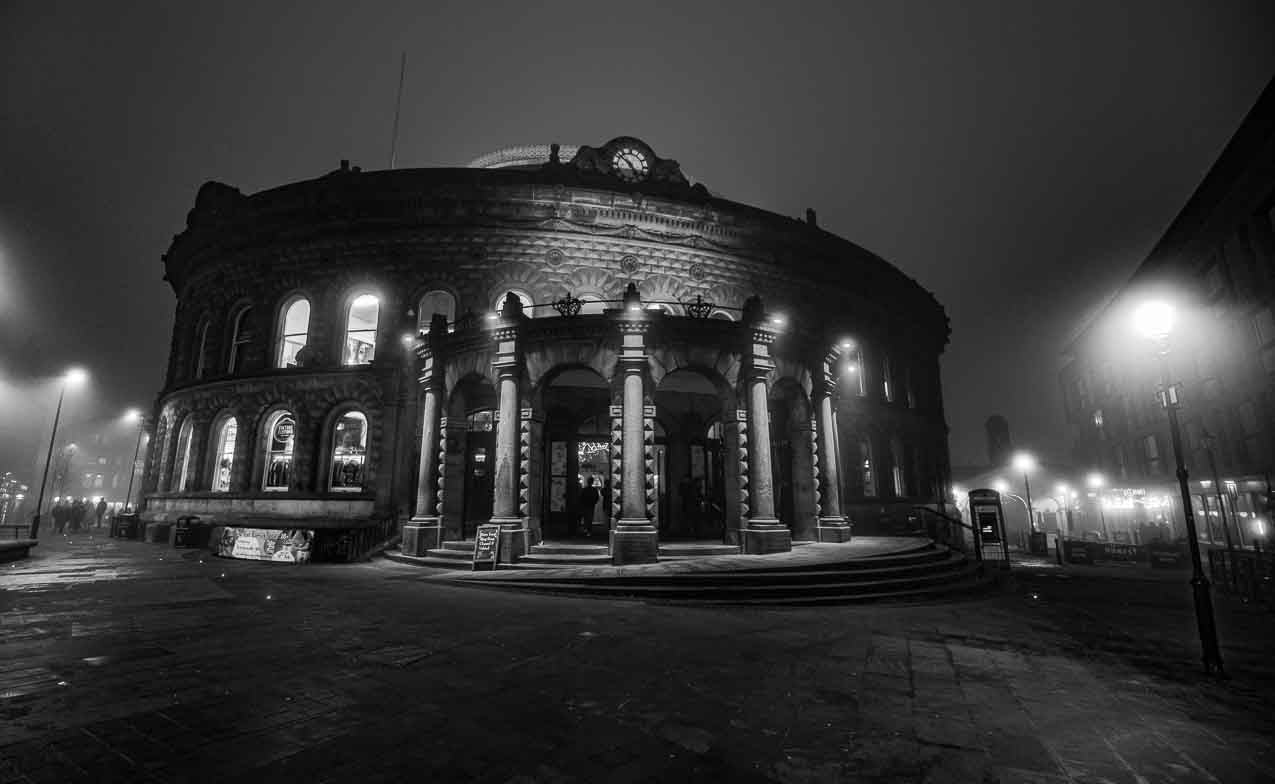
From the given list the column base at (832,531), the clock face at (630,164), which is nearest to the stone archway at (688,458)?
the column base at (832,531)

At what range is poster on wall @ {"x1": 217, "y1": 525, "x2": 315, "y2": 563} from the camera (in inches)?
590

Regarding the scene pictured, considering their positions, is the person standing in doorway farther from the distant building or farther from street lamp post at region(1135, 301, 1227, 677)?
the distant building

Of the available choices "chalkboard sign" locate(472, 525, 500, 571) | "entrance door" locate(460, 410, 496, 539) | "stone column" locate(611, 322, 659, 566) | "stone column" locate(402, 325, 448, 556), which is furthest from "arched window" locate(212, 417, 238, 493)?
"stone column" locate(611, 322, 659, 566)

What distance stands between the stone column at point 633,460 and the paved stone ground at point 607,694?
131 inches

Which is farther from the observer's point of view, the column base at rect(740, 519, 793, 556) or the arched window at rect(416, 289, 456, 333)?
the arched window at rect(416, 289, 456, 333)

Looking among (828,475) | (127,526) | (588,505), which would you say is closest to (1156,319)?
(828,475)

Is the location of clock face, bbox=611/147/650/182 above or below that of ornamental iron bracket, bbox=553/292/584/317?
above

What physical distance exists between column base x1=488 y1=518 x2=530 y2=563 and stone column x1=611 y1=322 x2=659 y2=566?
2.30 meters

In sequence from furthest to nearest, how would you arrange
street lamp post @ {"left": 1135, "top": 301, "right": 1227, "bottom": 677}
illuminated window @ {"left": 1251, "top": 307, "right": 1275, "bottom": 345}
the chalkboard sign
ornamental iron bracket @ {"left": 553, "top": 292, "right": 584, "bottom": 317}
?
illuminated window @ {"left": 1251, "top": 307, "right": 1275, "bottom": 345}
ornamental iron bracket @ {"left": 553, "top": 292, "right": 584, "bottom": 317}
the chalkboard sign
street lamp post @ {"left": 1135, "top": 301, "right": 1227, "bottom": 677}

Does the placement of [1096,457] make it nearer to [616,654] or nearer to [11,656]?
[616,654]

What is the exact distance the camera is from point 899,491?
2712cm

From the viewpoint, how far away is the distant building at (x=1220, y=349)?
17.1m

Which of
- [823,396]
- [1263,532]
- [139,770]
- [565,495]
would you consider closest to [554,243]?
[565,495]

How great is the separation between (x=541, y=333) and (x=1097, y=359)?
37.9 m
